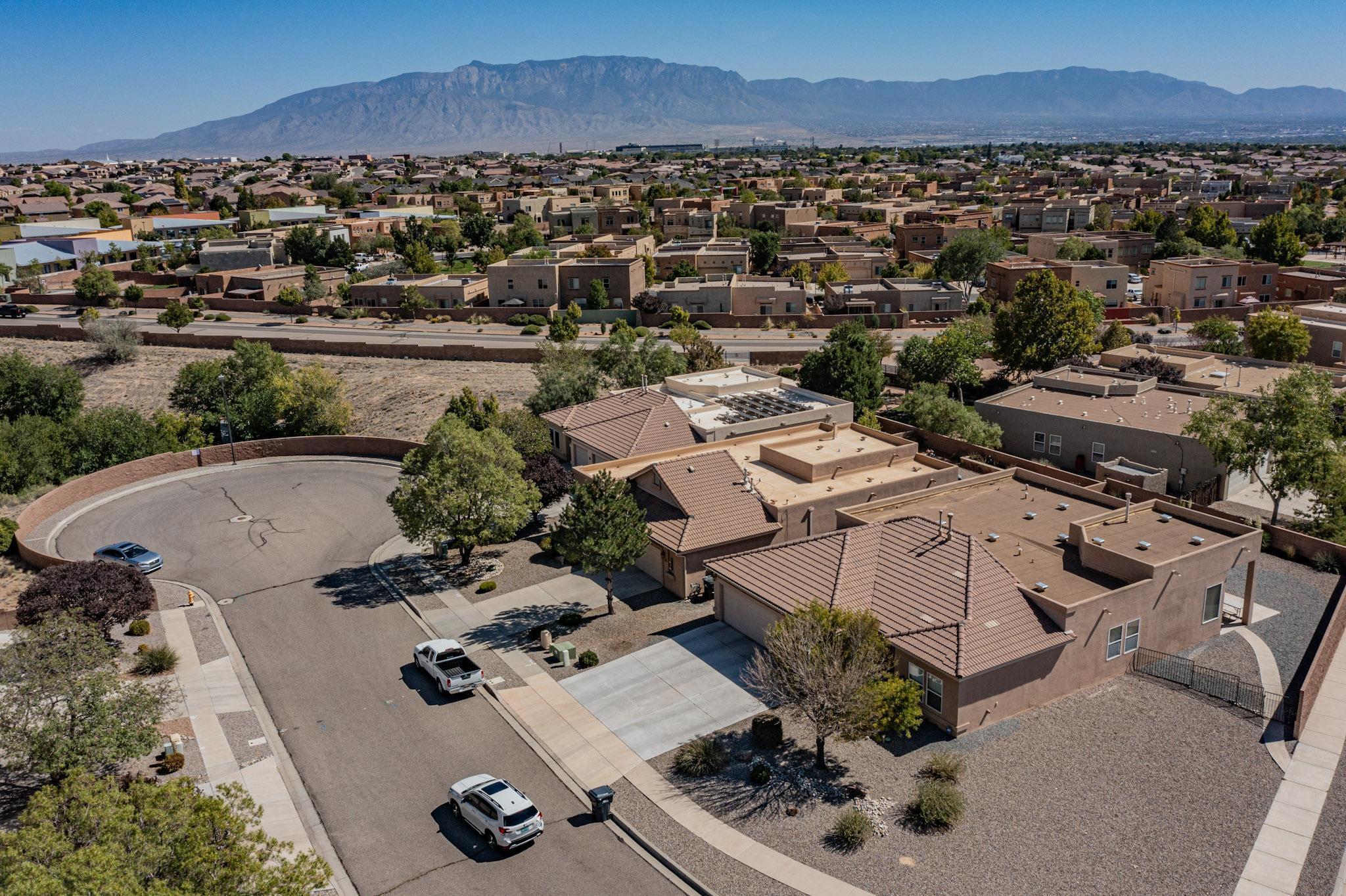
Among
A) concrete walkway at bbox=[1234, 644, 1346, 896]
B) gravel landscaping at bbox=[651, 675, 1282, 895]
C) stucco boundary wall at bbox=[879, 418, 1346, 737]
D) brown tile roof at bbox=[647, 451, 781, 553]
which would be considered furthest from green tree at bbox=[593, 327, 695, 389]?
concrete walkway at bbox=[1234, 644, 1346, 896]

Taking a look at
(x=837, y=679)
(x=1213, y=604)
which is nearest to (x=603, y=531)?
(x=837, y=679)

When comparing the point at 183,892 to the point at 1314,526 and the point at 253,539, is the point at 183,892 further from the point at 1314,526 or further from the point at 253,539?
the point at 1314,526

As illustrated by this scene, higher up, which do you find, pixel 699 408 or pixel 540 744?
pixel 699 408

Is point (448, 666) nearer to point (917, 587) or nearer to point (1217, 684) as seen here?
point (917, 587)

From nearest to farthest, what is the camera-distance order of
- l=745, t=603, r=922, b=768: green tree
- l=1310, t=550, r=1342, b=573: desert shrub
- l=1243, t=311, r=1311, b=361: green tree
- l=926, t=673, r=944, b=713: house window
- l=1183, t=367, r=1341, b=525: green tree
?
l=745, t=603, r=922, b=768: green tree → l=926, t=673, r=944, b=713: house window → l=1310, t=550, r=1342, b=573: desert shrub → l=1183, t=367, r=1341, b=525: green tree → l=1243, t=311, r=1311, b=361: green tree

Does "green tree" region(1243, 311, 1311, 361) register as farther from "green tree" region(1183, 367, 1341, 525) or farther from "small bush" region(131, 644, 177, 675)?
"small bush" region(131, 644, 177, 675)

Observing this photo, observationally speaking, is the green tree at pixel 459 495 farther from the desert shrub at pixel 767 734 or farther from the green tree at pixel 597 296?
the green tree at pixel 597 296

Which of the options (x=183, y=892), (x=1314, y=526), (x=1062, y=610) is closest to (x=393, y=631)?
(x=183, y=892)
